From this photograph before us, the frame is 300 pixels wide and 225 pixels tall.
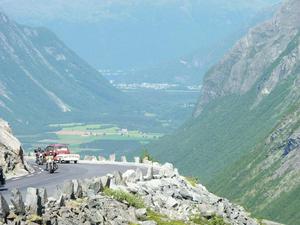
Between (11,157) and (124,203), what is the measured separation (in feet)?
104

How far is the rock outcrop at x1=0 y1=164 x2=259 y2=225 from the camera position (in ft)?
180

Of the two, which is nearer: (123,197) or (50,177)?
(123,197)

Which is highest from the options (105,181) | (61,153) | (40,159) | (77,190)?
(61,153)

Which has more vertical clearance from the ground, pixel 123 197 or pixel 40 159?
pixel 40 159

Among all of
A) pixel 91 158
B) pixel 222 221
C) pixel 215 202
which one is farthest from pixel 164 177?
pixel 91 158

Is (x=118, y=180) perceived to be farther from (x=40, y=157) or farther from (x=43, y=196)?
(x=40, y=157)

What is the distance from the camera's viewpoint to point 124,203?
68.8 metres

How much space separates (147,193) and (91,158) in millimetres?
61266

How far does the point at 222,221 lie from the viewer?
7912cm

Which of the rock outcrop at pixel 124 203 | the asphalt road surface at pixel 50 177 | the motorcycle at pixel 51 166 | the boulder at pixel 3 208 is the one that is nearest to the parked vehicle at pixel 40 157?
the asphalt road surface at pixel 50 177

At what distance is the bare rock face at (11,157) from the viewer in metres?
95.1

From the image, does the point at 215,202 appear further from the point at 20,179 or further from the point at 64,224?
the point at 64,224

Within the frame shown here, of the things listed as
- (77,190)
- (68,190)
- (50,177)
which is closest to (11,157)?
(50,177)

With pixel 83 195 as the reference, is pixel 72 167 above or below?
above
